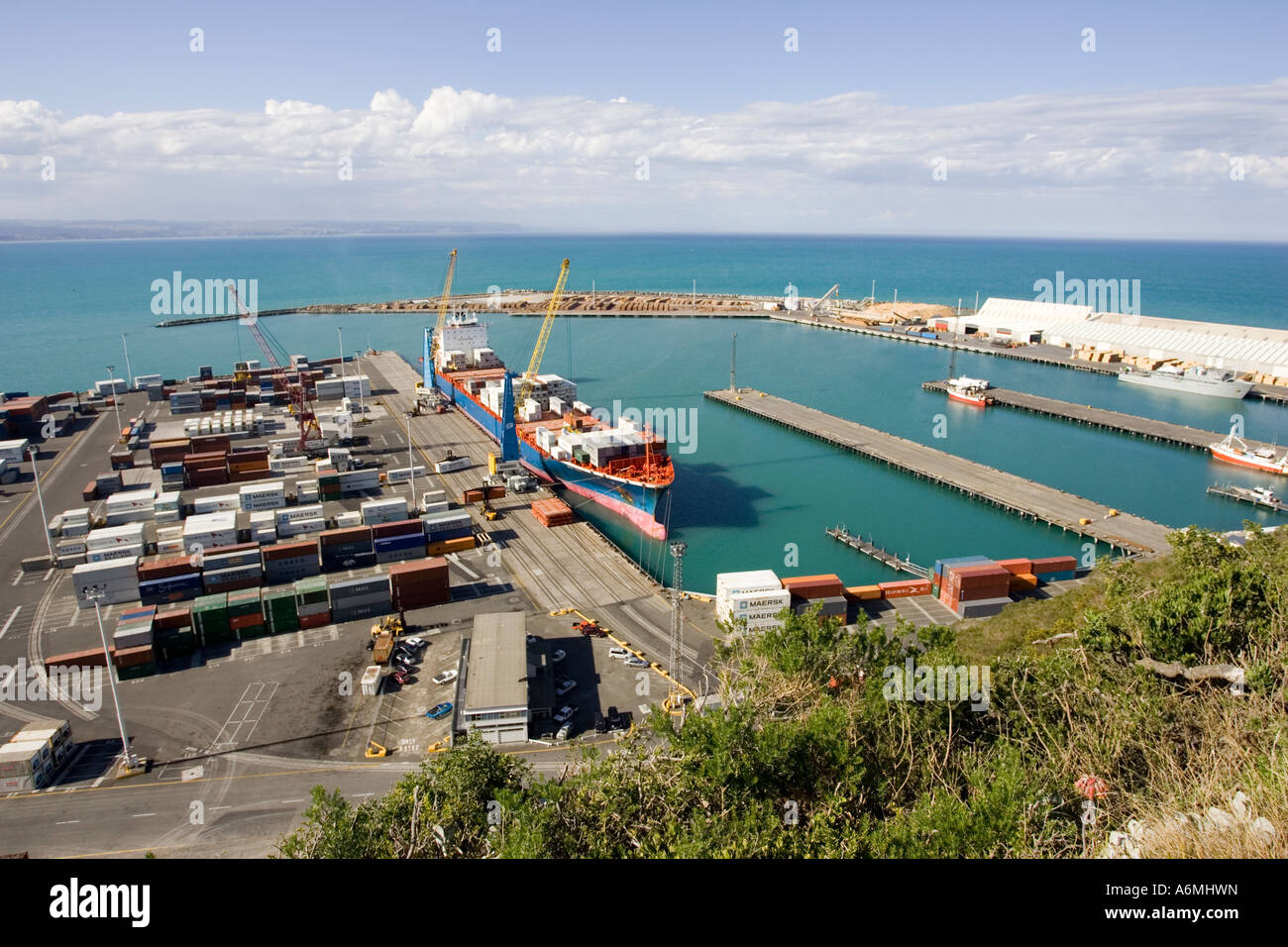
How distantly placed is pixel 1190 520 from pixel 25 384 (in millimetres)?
91299

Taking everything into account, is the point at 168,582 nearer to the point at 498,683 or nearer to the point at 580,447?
the point at 498,683

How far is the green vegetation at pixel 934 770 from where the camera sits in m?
9.43

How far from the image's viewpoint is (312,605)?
28.2 meters

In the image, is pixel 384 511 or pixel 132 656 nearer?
pixel 132 656

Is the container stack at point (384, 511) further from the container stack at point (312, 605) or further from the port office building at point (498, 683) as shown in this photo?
the port office building at point (498, 683)

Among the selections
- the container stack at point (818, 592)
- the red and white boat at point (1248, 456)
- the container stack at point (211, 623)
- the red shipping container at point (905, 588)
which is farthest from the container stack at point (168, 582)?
the red and white boat at point (1248, 456)

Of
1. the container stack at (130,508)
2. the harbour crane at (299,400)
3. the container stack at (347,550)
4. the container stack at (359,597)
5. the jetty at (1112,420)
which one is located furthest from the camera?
the jetty at (1112,420)

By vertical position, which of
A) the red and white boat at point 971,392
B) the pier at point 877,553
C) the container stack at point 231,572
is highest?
the red and white boat at point 971,392

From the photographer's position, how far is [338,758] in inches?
822

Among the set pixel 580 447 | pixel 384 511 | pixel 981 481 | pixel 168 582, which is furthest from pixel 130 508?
pixel 981 481

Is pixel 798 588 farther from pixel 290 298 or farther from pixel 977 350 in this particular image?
pixel 290 298

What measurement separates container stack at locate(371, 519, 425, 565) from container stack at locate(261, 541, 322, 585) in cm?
276

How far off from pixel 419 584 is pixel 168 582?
34.0 ft

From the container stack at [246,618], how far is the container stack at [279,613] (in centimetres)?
19
